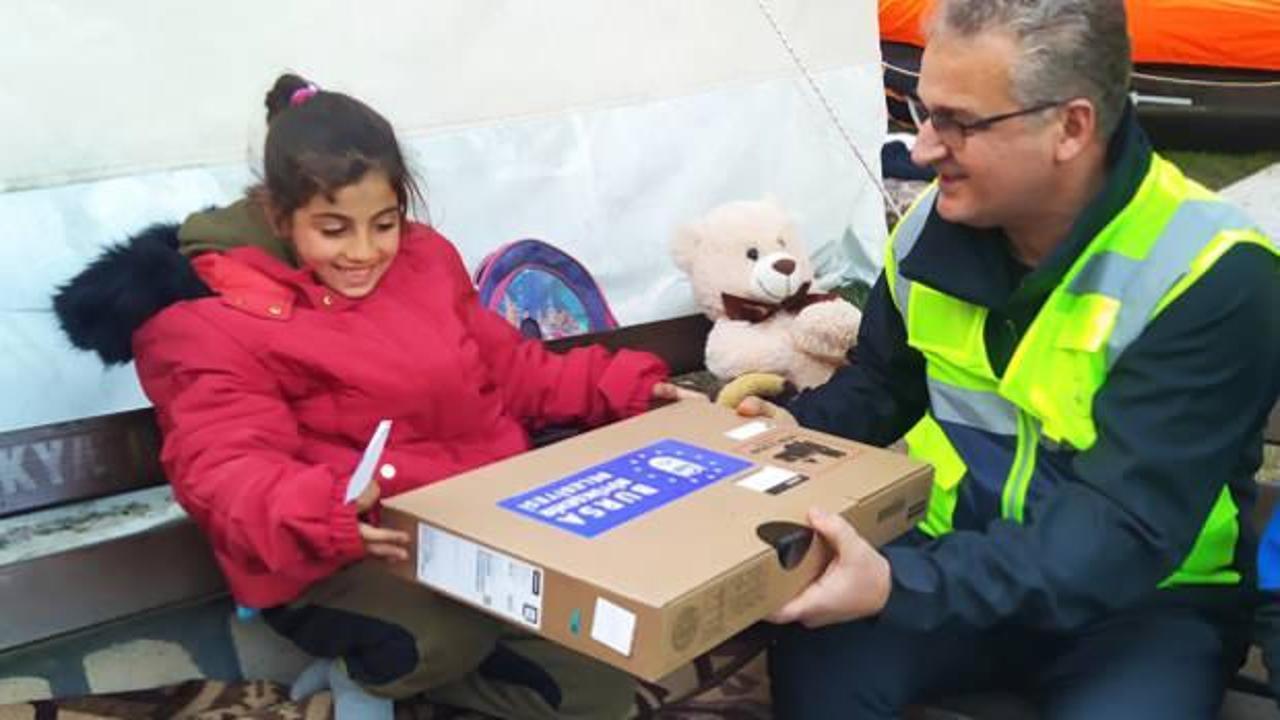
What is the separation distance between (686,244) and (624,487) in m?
1.09

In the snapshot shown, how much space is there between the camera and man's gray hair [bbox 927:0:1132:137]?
1455mm

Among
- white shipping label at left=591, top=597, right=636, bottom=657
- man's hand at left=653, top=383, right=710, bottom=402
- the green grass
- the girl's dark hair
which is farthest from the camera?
the green grass

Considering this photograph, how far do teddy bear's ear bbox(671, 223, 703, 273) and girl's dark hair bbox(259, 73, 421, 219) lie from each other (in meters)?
0.90

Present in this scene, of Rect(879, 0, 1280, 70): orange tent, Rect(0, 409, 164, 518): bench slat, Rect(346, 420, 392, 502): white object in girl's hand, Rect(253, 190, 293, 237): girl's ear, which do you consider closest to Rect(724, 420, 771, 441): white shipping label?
Rect(346, 420, 392, 502): white object in girl's hand

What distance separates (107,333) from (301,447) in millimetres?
262

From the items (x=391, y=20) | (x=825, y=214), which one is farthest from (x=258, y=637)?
(x=825, y=214)

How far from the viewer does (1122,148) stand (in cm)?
154

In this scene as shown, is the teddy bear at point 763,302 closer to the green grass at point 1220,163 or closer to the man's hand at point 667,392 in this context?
the man's hand at point 667,392

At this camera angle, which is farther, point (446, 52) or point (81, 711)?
point (446, 52)

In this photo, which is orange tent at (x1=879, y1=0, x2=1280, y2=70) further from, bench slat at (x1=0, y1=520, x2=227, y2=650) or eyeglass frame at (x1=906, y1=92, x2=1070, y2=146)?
bench slat at (x1=0, y1=520, x2=227, y2=650)

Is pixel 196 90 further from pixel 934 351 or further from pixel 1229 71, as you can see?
pixel 1229 71

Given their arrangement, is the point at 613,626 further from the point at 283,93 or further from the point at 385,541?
the point at 283,93

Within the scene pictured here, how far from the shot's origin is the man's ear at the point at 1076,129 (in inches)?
58.6

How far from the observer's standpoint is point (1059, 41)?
146cm
